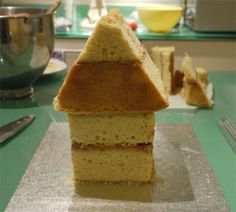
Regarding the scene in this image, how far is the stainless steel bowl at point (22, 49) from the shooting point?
1.02 meters

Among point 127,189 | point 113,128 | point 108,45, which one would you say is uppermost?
point 108,45

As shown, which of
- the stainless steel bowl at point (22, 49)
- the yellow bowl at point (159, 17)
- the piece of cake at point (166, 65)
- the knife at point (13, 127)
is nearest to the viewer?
the knife at point (13, 127)

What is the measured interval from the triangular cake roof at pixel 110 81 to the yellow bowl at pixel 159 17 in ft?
3.69

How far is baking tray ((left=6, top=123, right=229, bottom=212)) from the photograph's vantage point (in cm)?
61

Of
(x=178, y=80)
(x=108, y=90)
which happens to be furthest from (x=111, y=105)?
(x=178, y=80)

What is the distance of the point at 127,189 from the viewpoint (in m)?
0.66

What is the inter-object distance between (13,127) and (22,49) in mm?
257

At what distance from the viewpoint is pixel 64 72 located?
4.51ft

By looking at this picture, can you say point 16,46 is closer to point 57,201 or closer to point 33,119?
point 33,119

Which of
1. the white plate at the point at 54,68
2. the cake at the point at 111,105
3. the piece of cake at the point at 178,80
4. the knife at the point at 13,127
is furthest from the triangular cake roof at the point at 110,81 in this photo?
the white plate at the point at 54,68

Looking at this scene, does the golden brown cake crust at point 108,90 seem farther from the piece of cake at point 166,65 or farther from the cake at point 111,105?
the piece of cake at point 166,65

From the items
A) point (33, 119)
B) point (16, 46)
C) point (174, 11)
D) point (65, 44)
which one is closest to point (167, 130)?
point (33, 119)

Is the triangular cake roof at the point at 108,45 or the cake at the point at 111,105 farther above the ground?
the triangular cake roof at the point at 108,45

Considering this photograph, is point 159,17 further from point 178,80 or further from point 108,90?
point 108,90
